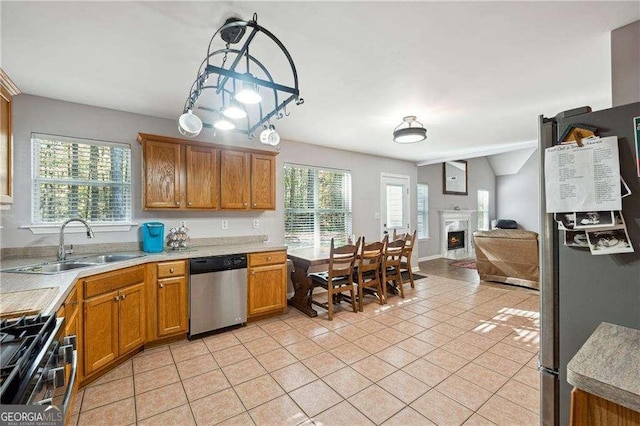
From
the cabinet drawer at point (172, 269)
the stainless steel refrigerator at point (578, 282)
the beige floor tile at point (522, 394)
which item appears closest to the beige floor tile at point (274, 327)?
the cabinet drawer at point (172, 269)

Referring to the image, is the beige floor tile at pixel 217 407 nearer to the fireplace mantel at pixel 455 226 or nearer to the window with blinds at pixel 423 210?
the window with blinds at pixel 423 210

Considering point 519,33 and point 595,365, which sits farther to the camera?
point 519,33

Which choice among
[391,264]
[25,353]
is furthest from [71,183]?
[391,264]

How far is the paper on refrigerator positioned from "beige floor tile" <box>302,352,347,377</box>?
192 centimetres

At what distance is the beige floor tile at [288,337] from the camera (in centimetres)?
280

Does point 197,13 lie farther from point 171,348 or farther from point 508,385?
point 508,385

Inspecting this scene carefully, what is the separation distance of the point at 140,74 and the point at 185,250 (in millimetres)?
1744

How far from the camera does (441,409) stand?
185cm

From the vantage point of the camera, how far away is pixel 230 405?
1.90 meters

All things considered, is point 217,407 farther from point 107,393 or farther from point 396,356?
point 396,356

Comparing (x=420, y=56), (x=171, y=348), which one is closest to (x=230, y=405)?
(x=171, y=348)

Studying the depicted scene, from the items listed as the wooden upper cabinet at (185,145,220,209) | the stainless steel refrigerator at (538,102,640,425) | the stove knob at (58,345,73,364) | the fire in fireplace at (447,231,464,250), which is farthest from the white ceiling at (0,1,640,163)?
the fire in fireplace at (447,231,464,250)

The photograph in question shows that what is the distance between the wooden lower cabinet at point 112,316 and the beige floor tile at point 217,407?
89 centimetres

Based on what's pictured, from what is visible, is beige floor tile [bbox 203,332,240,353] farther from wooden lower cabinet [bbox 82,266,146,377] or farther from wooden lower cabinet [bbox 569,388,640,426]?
wooden lower cabinet [bbox 569,388,640,426]
